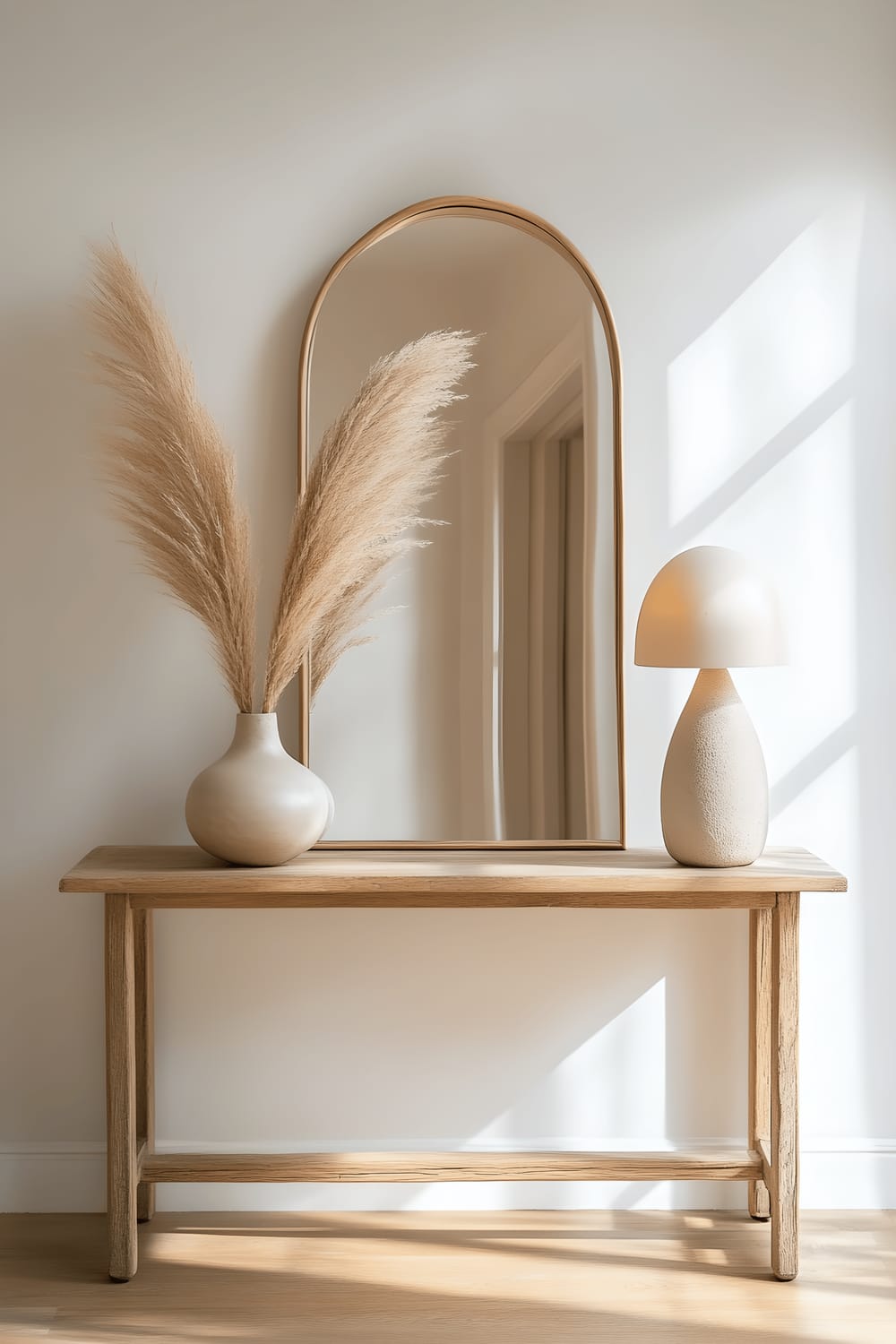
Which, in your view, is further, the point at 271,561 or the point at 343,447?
the point at 271,561

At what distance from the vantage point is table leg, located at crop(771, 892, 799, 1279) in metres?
2.01

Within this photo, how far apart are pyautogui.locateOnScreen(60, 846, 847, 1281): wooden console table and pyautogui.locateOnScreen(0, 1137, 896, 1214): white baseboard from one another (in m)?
0.18

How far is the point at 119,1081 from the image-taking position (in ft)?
6.57

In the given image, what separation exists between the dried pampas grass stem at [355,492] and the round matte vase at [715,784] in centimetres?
61

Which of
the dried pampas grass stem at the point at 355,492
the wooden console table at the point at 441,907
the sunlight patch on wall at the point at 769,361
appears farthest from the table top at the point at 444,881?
the sunlight patch on wall at the point at 769,361

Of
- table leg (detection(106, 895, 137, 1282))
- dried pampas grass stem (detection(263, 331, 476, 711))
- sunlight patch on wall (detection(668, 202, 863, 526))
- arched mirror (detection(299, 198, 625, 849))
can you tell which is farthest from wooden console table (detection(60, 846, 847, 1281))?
sunlight patch on wall (detection(668, 202, 863, 526))

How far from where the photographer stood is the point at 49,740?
232cm

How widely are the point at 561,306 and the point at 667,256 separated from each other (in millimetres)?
240

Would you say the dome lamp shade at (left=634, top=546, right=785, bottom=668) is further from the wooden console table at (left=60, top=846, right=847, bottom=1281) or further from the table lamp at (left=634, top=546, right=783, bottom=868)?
the wooden console table at (left=60, top=846, right=847, bottom=1281)

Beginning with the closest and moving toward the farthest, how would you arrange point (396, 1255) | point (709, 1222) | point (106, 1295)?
point (106, 1295) → point (396, 1255) → point (709, 1222)

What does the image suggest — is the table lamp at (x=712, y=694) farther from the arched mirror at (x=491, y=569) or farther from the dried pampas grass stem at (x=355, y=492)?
the dried pampas grass stem at (x=355, y=492)

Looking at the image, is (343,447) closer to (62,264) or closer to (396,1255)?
(62,264)

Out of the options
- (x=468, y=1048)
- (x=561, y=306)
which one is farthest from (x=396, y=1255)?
(x=561, y=306)

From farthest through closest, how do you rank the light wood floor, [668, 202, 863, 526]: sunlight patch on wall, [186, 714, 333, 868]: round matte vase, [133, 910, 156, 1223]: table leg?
[668, 202, 863, 526]: sunlight patch on wall
[133, 910, 156, 1223]: table leg
[186, 714, 333, 868]: round matte vase
the light wood floor
